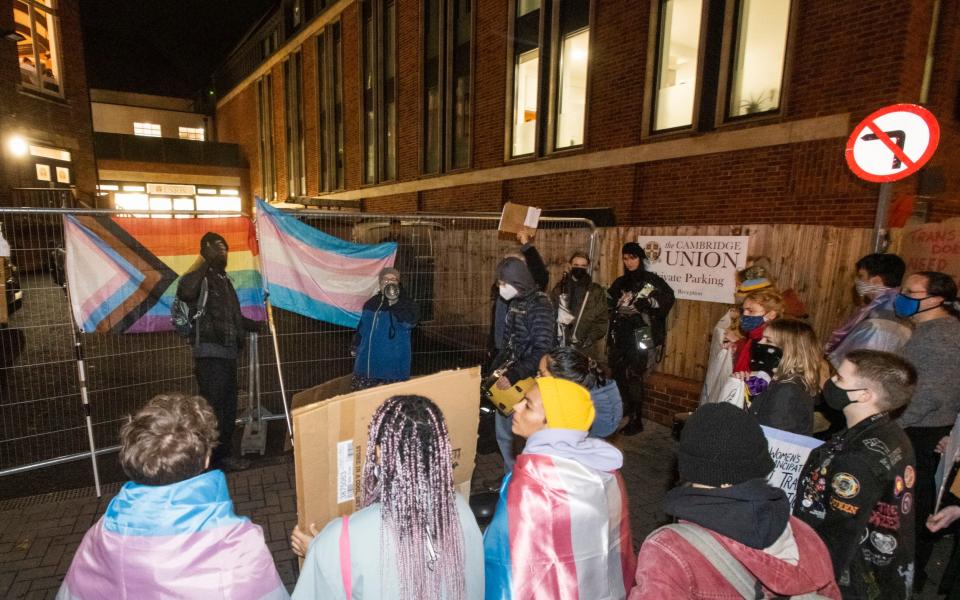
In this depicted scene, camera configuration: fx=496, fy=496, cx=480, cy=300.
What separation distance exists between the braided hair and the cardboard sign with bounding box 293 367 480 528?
1.57 feet

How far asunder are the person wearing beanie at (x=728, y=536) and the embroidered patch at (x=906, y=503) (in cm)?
99

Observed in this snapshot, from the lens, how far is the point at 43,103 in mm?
14039

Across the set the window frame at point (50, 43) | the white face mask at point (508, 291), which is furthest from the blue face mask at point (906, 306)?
the window frame at point (50, 43)

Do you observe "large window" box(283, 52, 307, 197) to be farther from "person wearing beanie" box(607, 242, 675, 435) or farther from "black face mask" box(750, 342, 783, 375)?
"black face mask" box(750, 342, 783, 375)

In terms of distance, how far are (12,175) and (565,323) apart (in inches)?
570

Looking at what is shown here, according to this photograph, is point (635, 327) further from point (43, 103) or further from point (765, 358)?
point (43, 103)

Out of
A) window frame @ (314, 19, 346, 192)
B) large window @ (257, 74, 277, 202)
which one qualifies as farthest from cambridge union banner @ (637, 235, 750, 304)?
large window @ (257, 74, 277, 202)

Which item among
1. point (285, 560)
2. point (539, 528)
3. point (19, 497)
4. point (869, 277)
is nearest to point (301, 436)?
point (539, 528)

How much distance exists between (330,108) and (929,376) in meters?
20.2

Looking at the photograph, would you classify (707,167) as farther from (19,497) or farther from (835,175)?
(19,497)

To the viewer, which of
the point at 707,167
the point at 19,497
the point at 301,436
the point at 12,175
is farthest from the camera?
the point at 12,175

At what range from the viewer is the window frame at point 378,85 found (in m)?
15.6

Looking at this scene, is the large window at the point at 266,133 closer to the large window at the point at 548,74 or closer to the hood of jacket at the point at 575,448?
the large window at the point at 548,74

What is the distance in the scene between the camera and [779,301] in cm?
366
